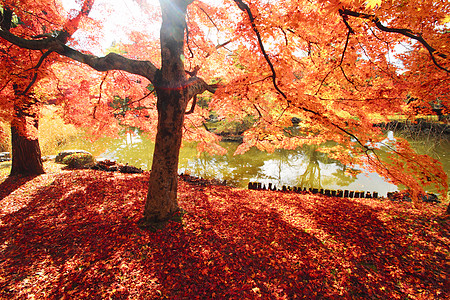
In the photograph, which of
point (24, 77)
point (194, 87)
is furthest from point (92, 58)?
point (24, 77)

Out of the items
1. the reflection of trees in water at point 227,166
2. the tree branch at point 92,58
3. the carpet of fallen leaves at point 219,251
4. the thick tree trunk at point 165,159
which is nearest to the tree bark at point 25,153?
the carpet of fallen leaves at point 219,251

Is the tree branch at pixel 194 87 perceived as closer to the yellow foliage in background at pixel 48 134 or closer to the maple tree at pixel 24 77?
the maple tree at pixel 24 77

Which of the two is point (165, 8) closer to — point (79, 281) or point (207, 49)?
point (207, 49)

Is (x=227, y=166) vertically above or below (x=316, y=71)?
below

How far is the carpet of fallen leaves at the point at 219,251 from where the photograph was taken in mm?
2355

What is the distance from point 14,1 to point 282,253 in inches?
348

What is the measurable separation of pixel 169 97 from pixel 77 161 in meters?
7.17

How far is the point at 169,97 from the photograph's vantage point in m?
3.27

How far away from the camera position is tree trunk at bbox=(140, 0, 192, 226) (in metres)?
3.24

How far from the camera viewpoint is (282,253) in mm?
2977

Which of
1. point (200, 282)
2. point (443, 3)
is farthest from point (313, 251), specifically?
point (443, 3)

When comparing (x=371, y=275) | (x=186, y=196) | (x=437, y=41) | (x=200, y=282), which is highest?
(x=437, y=41)

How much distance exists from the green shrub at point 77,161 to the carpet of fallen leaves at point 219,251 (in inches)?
117

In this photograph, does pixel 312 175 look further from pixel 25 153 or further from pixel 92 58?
pixel 25 153
